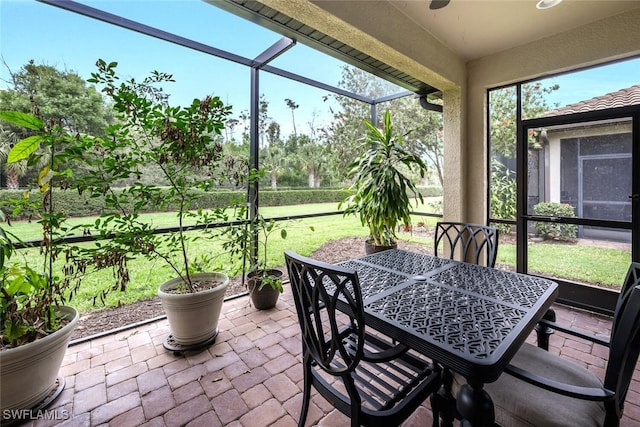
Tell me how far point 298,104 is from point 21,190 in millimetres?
2984

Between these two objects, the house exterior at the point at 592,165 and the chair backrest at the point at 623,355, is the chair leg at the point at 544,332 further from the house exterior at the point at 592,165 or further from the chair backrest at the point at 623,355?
the house exterior at the point at 592,165

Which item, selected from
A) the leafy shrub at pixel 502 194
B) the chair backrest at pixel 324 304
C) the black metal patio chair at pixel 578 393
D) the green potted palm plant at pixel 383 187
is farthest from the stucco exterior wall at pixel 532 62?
the chair backrest at pixel 324 304

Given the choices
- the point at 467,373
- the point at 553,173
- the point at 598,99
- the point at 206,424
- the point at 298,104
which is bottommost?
the point at 206,424

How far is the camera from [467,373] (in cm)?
93

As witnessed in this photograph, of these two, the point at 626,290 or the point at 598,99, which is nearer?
the point at 626,290

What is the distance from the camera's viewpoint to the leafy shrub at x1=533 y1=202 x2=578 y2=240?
2.95 meters

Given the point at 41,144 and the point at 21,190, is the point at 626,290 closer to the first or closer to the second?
the point at 41,144

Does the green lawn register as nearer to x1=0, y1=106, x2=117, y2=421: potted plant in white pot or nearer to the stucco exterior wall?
x1=0, y1=106, x2=117, y2=421: potted plant in white pot

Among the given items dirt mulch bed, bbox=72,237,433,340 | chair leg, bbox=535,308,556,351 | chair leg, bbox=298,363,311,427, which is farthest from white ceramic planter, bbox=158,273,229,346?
chair leg, bbox=535,308,556,351

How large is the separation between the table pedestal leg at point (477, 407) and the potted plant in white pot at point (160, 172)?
1.84m

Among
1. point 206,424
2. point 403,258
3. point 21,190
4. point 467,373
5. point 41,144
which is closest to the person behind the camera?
point 467,373

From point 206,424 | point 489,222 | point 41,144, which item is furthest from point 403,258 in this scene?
point 41,144

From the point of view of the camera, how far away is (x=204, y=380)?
1850 mm

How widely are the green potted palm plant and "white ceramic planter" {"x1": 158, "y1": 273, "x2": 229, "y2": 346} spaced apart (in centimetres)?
200
